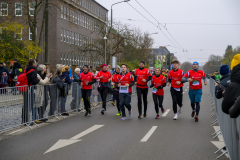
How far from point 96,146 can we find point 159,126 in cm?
324

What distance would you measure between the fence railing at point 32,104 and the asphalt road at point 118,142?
56 cm

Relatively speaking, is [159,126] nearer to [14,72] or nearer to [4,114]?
[4,114]

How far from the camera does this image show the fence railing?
894 cm

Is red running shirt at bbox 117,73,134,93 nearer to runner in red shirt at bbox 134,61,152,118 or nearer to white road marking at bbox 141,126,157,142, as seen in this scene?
runner in red shirt at bbox 134,61,152,118

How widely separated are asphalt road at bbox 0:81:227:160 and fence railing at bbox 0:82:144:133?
Answer: 56 centimetres

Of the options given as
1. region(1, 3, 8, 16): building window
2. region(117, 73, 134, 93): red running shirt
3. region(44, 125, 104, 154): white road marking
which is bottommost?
region(44, 125, 104, 154): white road marking

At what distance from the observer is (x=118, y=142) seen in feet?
25.5

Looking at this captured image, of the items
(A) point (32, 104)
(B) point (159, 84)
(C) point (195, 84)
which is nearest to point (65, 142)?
(A) point (32, 104)

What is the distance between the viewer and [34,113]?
10.4m

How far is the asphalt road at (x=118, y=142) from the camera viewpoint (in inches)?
257

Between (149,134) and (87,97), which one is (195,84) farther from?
(87,97)

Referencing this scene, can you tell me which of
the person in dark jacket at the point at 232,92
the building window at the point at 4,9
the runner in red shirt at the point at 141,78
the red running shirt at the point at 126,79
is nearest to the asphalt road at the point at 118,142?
the runner in red shirt at the point at 141,78

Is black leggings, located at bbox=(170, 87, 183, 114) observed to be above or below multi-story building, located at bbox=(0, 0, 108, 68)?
below

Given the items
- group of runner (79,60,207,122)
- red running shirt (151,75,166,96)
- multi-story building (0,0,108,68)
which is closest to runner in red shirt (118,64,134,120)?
group of runner (79,60,207,122)
